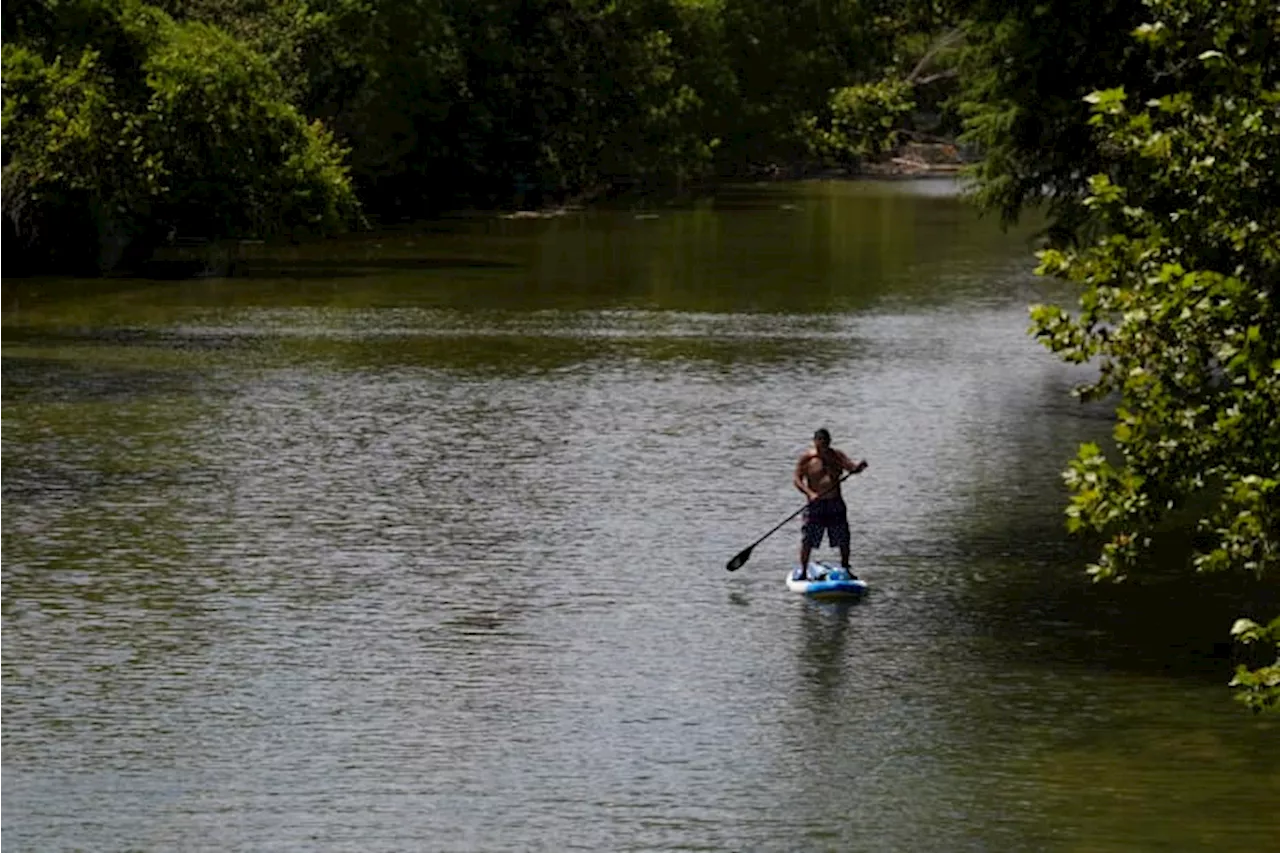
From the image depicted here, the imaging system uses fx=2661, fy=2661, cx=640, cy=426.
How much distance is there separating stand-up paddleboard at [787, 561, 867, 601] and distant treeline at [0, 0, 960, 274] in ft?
70.2

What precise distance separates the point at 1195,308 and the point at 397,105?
77.7 meters

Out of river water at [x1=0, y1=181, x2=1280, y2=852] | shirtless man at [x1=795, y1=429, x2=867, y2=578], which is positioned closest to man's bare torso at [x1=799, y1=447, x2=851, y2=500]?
shirtless man at [x1=795, y1=429, x2=867, y2=578]

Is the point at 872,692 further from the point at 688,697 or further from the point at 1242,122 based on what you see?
the point at 1242,122

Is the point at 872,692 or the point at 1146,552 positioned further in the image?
the point at 1146,552

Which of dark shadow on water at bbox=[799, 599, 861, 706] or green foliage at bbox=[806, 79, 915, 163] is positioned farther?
green foliage at bbox=[806, 79, 915, 163]

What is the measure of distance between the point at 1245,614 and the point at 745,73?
118 m

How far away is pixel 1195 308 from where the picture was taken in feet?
50.0

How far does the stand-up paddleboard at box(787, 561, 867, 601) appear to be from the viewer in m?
27.0

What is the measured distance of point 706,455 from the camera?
121ft

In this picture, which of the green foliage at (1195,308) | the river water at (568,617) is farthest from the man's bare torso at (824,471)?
the green foliage at (1195,308)

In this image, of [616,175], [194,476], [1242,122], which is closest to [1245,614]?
[1242,122]

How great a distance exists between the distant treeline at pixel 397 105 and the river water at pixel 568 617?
11377 millimetres

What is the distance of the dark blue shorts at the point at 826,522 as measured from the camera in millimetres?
27031

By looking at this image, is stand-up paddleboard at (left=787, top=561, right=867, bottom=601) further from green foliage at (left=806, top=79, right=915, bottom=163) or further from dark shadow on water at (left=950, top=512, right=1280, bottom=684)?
green foliage at (left=806, top=79, right=915, bottom=163)
